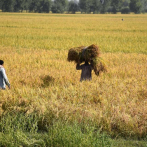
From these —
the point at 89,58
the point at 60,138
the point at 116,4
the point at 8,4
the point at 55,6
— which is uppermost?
the point at 116,4

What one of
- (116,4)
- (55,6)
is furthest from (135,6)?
(55,6)

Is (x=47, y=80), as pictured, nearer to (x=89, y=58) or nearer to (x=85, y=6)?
(x=89, y=58)

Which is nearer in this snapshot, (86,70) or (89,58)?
(89,58)

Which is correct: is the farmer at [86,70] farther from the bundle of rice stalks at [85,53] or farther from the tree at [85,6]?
the tree at [85,6]

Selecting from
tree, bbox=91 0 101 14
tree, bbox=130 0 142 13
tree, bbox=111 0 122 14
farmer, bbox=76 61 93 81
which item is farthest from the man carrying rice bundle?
tree, bbox=111 0 122 14

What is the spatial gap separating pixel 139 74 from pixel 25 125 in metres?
5.07

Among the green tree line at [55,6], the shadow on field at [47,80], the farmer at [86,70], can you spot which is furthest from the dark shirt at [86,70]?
the green tree line at [55,6]

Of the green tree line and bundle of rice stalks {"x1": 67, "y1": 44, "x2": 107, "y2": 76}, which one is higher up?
the green tree line

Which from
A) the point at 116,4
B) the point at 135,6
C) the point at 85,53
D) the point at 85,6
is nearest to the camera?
the point at 85,53

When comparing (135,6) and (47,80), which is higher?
(135,6)

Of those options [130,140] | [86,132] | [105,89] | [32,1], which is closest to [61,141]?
[86,132]

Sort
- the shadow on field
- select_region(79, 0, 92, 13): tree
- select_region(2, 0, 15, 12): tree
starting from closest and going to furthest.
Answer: the shadow on field < select_region(2, 0, 15, 12): tree < select_region(79, 0, 92, 13): tree

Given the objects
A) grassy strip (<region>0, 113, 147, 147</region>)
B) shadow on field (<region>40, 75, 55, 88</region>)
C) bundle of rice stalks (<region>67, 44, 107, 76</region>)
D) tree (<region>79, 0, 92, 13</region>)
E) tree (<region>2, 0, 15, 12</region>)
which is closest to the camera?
grassy strip (<region>0, 113, 147, 147</region>)

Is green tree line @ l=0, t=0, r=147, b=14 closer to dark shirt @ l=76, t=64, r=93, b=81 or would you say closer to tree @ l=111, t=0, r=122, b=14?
tree @ l=111, t=0, r=122, b=14
